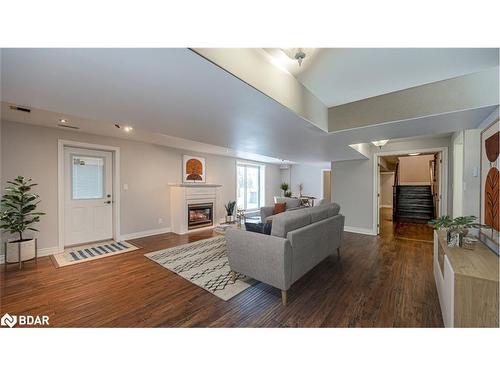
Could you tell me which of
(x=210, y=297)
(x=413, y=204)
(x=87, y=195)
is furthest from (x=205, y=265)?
(x=413, y=204)

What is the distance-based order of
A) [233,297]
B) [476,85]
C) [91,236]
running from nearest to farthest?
[476,85] < [233,297] < [91,236]

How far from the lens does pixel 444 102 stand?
1849mm

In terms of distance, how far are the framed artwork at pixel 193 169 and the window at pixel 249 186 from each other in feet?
5.49

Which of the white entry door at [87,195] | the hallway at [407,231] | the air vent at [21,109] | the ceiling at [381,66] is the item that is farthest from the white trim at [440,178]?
the air vent at [21,109]

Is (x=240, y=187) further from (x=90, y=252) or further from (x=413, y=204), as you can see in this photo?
(x=413, y=204)

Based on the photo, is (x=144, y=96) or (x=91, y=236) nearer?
(x=144, y=96)

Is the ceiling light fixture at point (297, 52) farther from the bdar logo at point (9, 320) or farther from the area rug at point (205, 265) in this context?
the bdar logo at point (9, 320)

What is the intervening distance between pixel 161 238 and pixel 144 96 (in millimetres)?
3580

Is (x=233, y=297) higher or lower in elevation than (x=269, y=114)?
lower

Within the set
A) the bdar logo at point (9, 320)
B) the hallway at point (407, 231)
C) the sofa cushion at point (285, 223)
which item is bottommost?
the bdar logo at point (9, 320)

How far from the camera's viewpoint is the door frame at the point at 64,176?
3.41m

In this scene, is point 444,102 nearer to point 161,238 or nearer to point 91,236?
point 161,238
